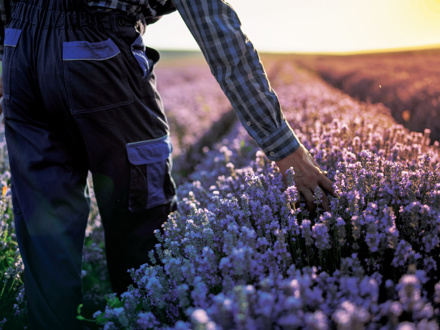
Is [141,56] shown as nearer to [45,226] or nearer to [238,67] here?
[238,67]

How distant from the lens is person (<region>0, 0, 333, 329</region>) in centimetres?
191

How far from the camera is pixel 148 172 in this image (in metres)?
2.21

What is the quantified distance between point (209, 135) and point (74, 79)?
22.4 ft

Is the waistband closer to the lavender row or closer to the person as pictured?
the person

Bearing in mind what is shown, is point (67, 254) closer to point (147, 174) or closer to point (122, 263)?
point (122, 263)

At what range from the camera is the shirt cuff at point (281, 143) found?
6.35 ft

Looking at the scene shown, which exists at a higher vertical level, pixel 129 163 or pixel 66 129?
pixel 66 129

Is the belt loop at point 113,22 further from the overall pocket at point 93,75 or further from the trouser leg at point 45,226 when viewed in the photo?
the trouser leg at point 45,226

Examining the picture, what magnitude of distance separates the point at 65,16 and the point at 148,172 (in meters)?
0.96

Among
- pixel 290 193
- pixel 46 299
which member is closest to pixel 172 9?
pixel 290 193

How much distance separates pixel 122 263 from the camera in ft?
7.78

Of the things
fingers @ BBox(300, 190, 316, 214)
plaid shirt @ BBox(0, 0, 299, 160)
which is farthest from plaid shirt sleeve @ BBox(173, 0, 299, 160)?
fingers @ BBox(300, 190, 316, 214)

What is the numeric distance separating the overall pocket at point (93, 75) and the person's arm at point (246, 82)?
0.47 metres

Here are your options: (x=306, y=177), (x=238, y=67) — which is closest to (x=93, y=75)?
(x=238, y=67)
